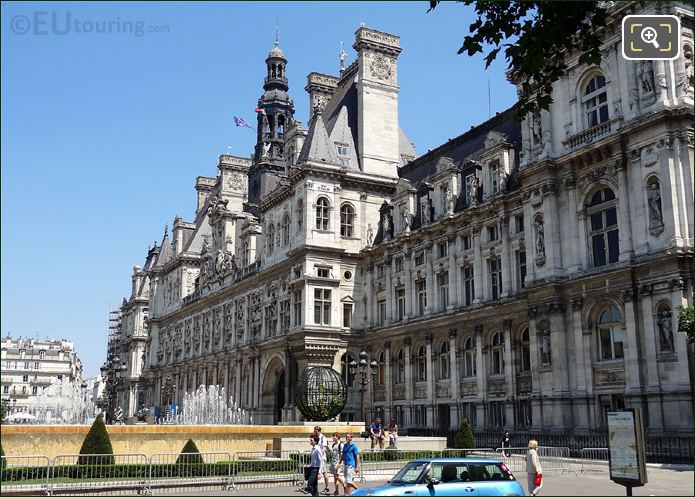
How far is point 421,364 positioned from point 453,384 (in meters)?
4.20

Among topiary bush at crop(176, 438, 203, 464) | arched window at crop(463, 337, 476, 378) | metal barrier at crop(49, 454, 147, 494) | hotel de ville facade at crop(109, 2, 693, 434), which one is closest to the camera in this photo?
metal barrier at crop(49, 454, 147, 494)

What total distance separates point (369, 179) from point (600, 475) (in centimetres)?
3376

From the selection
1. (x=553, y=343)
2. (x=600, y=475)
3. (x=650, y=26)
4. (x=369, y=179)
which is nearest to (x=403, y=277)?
(x=369, y=179)

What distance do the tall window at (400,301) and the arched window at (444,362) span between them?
211 inches

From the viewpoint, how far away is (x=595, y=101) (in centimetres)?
3522

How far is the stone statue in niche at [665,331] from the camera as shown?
29.7 metres

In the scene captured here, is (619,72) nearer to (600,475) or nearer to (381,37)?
(600,475)

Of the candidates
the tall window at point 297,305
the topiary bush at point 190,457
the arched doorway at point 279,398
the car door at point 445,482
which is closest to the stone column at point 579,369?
the topiary bush at point 190,457

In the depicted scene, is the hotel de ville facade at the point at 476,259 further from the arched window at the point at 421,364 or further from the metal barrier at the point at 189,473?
the metal barrier at the point at 189,473

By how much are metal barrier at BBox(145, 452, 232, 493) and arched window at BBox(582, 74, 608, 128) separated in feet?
74.9

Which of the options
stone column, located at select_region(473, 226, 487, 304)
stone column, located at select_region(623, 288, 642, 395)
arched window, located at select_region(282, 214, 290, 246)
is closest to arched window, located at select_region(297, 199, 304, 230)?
arched window, located at select_region(282, 214, 290, 246)

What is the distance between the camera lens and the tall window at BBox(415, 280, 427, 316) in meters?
48.4

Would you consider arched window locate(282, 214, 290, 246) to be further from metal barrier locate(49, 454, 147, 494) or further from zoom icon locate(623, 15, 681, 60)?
zoom icon locate(623, 15, 681, 60)

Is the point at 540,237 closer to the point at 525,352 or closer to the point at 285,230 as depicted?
the point at 525,352
